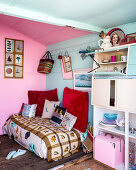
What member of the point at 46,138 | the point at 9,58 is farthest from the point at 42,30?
the point at 46,138

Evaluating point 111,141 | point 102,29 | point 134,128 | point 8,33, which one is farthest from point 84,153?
point 8,33

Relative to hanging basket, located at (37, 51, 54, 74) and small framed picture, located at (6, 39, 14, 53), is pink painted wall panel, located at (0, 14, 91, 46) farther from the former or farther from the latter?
hanging basket, located at (37, 51, 54, 74)

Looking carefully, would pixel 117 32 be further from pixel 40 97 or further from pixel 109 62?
pixel 40 97

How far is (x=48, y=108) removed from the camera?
13.4 ft

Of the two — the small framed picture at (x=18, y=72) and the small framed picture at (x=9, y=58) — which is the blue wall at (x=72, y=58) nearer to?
the small framed picture at (x=18, y=72)

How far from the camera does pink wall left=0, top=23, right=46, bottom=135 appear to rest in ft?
13.9

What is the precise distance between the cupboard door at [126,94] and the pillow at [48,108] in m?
1.76

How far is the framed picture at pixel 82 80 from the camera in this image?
141 inches

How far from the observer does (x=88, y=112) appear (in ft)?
11.9

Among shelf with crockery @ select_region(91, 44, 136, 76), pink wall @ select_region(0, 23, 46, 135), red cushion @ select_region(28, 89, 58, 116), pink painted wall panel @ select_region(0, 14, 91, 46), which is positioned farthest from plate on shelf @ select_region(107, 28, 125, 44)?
pink wall @ select_region(0, 23, 46, 135)

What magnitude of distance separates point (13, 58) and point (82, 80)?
1.87 metres

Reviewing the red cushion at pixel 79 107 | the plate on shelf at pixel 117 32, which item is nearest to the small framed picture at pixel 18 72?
the red cushion at pixel 79 107

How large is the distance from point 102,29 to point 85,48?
0.58m

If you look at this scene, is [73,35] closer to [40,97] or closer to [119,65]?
[119,65]
